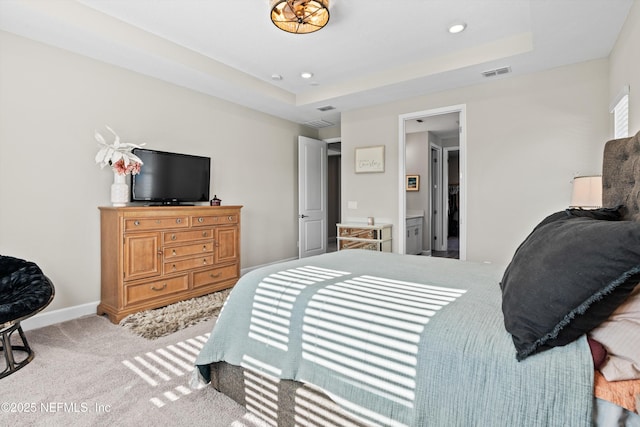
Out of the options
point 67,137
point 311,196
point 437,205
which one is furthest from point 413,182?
point 67,137

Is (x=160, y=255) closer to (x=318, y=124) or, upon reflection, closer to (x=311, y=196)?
(x=311, y=196)

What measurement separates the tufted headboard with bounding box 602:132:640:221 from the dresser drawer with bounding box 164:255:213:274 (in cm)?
354

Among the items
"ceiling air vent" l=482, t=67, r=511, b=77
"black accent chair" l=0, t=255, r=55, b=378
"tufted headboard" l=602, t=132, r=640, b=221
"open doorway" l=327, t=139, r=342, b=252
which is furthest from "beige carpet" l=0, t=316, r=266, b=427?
"open doorway" l=327, t=139, r=342, b=252

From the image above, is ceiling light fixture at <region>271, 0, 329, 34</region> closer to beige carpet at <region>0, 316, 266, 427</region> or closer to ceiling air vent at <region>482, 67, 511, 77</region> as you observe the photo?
ceiling air vent at <region>482, 67, 511, 77</region>

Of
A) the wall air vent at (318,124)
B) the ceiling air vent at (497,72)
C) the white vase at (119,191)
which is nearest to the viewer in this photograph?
the white vase at (119,191)

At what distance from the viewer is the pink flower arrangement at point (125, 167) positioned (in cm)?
309

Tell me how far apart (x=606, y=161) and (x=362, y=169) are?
316cm

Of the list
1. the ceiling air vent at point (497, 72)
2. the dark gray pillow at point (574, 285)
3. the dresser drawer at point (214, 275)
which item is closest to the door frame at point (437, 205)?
the ceiling air vent at point (497, 72)

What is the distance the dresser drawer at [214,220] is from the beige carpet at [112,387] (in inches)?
51.3

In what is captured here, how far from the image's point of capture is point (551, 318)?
2.96 feet

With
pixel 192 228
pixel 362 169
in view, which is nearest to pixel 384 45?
pixel 362 169

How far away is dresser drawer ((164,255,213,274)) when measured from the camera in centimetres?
335

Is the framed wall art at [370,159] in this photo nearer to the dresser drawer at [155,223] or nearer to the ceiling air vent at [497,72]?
the ceiling air vent at [497,72]

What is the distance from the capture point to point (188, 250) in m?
3.52
